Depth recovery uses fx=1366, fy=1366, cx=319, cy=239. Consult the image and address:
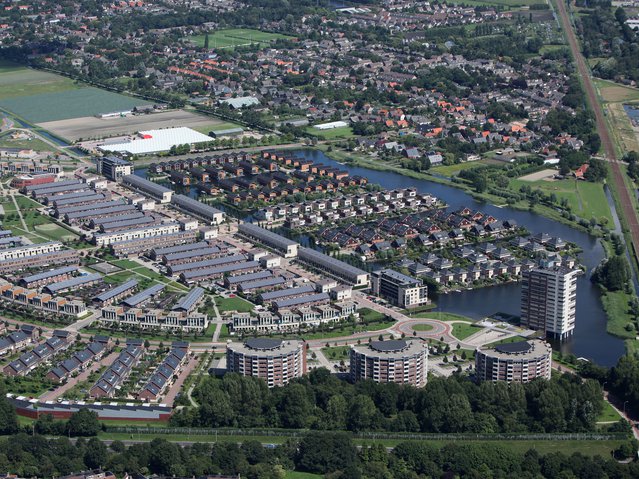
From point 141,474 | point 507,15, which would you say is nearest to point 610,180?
point 141,474

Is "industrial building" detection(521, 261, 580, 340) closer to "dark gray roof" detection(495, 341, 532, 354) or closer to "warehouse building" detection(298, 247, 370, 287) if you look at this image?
"dark gray roof" detection(495, 341, 532, 354)

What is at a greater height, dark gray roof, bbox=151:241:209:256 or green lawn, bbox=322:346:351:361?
dark gray roof, bbox=151:241:209:256

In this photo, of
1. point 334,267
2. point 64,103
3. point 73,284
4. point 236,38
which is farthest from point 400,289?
point 236,38

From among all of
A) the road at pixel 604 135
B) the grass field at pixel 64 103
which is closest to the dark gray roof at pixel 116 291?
the road at pixel 604 135

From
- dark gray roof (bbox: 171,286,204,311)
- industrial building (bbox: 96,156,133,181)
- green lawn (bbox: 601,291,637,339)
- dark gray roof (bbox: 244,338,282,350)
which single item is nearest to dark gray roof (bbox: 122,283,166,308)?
dark gray roof (bbox: 171,286,204,311)

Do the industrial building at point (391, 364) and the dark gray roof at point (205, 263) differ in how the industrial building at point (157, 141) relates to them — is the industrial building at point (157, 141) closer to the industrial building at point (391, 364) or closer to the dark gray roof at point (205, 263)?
the dark gray roof at point (205, 263)
